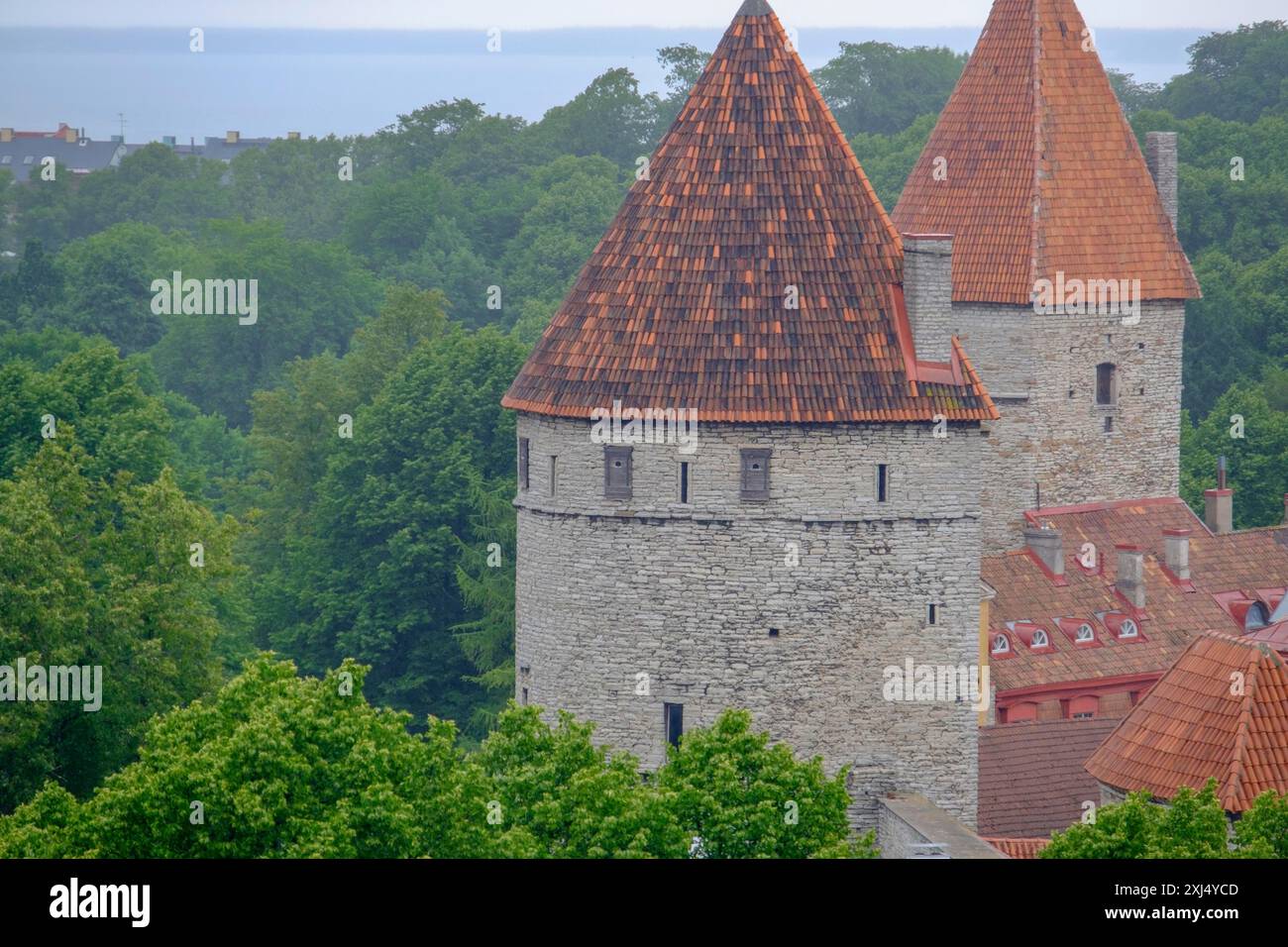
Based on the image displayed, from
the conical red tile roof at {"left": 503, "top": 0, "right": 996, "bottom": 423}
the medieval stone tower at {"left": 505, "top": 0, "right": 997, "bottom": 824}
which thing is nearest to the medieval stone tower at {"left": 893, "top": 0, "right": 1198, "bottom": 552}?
the conical red tile roof at {"left": 503, "top": 0, "right": 996, "bottom": 423}

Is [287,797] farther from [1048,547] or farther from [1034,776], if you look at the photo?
[1048,547]

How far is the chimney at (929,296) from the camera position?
140ft

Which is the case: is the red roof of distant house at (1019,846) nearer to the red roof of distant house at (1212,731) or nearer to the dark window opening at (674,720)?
the red roof of distant house at (1212,731)

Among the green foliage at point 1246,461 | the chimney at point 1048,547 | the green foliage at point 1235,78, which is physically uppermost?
the green foliage at point 1235,78

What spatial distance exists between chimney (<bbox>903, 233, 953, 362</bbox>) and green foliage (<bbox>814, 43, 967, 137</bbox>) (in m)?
77.5

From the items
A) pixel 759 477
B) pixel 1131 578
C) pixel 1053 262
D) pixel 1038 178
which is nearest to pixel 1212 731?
pixel 759 477

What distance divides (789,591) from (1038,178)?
61.8 ft

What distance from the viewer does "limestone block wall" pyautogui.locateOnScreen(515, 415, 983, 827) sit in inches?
1660

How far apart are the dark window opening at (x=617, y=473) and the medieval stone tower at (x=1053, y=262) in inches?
678

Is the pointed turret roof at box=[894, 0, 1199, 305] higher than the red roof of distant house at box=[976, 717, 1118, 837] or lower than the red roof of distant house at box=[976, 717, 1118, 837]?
higher

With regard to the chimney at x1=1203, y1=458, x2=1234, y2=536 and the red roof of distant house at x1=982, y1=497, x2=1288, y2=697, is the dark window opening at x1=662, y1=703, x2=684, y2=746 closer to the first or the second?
the red roof of distant house at x1=982, y1=497, x2=1288, y2=697

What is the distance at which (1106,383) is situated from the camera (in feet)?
197

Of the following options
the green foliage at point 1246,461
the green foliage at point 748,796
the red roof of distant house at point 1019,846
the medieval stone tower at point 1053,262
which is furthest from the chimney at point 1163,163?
the green foliage at point 748,796
